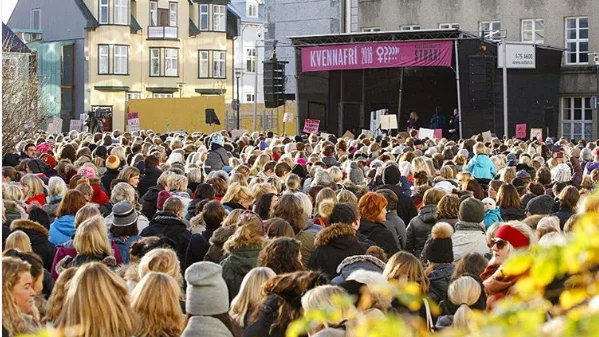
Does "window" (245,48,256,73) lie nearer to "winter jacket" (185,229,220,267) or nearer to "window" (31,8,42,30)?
"window" (31,8,42,30)

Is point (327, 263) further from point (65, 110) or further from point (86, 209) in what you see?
point (65, 110)

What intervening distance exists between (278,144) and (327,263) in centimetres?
1375

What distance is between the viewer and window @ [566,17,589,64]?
49.9 metres

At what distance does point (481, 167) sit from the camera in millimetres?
19438

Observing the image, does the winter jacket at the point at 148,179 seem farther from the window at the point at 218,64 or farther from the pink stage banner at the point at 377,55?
the window at the point at 218,64

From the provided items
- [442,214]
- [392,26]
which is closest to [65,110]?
[392,26]

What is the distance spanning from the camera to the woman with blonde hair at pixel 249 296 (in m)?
7.30

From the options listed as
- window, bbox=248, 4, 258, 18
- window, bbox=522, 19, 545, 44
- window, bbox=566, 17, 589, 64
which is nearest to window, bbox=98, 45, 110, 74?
window, bbox=248, 4, 258, 18

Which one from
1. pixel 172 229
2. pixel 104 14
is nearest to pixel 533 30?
pixel 104 14

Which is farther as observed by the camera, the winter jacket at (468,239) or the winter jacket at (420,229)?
the winter jacket at (420,229)

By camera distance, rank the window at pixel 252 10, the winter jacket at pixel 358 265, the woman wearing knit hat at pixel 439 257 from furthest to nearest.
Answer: the window at pixel 252 10 → the woman wearing knit hat at pixel 439 257 → the winter jacket at pixel 358 265

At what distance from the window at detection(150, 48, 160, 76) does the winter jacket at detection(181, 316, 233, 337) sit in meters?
72.0

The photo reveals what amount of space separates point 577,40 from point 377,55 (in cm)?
1238

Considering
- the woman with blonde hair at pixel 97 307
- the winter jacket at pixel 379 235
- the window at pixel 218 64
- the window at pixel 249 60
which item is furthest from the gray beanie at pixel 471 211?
the window at pixel 249 60
